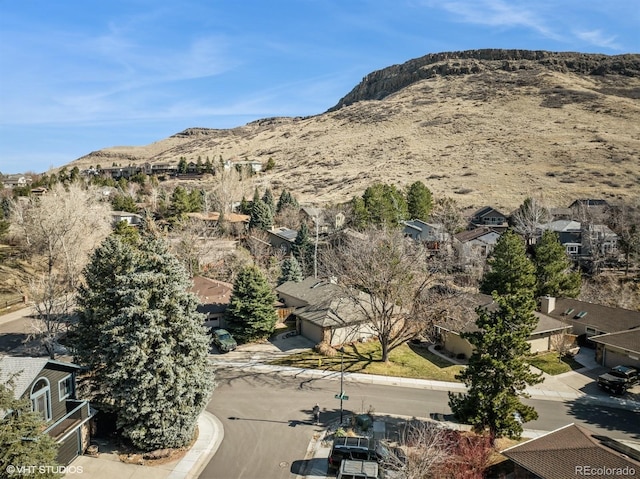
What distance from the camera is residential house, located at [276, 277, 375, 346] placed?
116 feet

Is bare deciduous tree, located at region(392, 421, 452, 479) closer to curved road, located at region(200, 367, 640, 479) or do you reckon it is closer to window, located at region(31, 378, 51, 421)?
curved road, located at region(200, 367, 640, 479)

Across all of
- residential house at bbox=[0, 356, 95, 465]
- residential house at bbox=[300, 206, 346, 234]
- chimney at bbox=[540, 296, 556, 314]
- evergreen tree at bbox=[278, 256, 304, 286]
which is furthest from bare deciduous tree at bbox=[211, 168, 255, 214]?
residential house at bbox=[0, 356, 95, 465]

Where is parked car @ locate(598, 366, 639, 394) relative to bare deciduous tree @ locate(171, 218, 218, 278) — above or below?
below

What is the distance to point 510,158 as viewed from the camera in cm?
10781

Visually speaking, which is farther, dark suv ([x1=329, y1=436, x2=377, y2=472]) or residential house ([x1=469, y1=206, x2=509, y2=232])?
residential house ([x1=469, y1=206, x2=509, y2=232])

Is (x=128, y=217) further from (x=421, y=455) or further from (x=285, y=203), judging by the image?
(x=421, y=455)

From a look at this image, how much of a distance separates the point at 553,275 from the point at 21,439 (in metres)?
43.8

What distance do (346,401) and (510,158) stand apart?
98136 mm

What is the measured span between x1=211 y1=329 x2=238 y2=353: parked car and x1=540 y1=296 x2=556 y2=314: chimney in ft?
92.5

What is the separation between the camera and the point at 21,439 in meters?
14.3

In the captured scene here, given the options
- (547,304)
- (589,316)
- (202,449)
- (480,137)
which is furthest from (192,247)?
(480,137)

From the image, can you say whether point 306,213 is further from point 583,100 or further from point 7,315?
point 583,100

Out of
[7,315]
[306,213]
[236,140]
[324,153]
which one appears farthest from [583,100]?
[7,315]

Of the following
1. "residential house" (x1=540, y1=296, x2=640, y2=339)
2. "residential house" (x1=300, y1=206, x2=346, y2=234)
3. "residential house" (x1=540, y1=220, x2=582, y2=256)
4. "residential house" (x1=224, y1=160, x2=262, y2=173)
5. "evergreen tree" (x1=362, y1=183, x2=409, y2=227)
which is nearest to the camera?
"residential house" (x1=540, y1=296, x2=640, y2=339)
